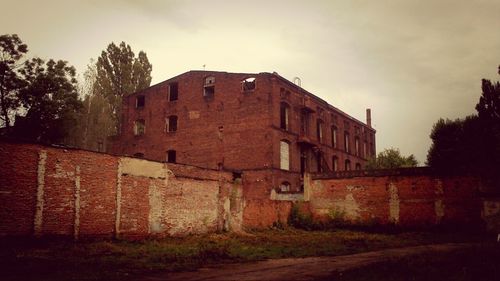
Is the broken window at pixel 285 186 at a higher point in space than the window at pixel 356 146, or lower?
lower

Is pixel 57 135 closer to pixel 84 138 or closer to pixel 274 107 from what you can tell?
pixel 84 138

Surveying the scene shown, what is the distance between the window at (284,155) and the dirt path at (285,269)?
17.7m

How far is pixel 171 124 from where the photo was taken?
110 feet

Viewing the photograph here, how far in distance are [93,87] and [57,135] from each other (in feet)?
25.3

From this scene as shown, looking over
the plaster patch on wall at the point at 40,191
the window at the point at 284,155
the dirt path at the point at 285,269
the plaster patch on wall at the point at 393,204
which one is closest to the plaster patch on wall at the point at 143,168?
the plaster patch on wall at the point at 40,191

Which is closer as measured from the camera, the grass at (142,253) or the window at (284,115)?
the grass at (142,253)

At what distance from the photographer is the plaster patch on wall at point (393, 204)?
21.8 meters

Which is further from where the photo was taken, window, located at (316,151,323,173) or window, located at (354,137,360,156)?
window, located at (354,137,360,156)

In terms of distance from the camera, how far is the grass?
915 centimetres

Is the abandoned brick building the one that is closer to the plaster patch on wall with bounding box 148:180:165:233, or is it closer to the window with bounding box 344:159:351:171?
the window with bounding box 344:159:351:171

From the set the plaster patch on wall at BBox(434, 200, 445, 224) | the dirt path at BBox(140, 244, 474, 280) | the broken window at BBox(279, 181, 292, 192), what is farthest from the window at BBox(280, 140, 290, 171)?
the dirt path at BBox(140, 244, 474, 280)

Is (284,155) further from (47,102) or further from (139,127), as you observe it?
(47,102)

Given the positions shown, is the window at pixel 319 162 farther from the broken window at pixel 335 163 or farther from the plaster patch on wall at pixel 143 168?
the plaster patch on wall at pixel 143 168

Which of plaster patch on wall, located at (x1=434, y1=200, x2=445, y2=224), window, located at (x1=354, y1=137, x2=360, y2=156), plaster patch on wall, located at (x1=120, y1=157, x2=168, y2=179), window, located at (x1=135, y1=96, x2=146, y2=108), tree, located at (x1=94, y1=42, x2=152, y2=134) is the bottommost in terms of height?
plaster patch on wall, located at (x1=434, y1=200, x2=445, y2=224)
